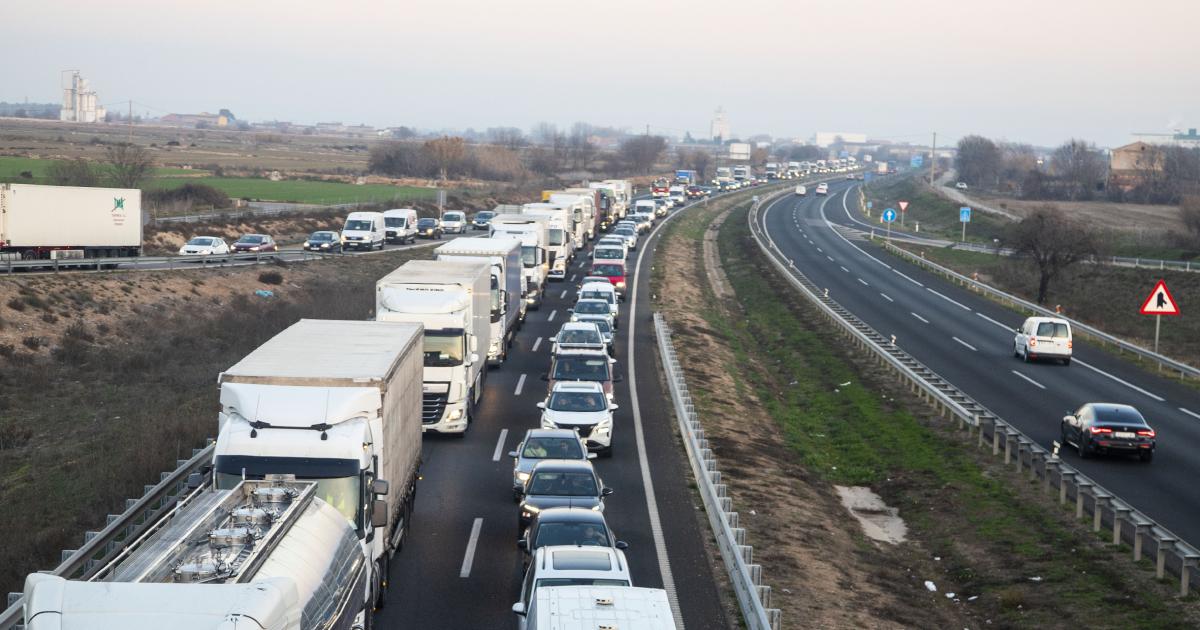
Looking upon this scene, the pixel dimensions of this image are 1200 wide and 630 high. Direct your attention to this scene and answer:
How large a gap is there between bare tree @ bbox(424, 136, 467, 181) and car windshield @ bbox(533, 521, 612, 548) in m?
143

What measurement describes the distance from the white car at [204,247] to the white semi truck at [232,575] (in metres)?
49.6

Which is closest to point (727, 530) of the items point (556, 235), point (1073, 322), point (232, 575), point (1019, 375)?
point (232, 575)

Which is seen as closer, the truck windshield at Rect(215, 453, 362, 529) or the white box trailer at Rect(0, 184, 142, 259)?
the truck windshield at Rect(215, 453, 362, 529)

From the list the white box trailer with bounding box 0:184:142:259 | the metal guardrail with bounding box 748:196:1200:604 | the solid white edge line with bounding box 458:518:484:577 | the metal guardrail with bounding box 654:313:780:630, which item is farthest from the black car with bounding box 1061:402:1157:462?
the white box trailer with bounding box 0:184:142:259

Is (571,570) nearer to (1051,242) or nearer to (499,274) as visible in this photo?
(499,274)

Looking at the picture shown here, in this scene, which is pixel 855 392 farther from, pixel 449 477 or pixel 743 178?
pixel 743 178

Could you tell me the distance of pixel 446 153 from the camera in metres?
157

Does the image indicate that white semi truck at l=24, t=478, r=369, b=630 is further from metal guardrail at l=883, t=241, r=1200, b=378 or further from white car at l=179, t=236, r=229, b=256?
white car at l=179, t=236, r=229, b=256

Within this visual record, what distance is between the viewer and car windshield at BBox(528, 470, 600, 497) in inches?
768

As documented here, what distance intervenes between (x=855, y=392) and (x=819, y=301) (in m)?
16.2

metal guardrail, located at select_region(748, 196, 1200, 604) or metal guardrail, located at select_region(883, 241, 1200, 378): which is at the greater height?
metal guardrail, located at select_region(883, 241, 1200, 378)

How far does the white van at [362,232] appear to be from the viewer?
6788 centimetres

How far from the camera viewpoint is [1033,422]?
31.5m

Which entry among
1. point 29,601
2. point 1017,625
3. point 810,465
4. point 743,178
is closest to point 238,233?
point 810,465
